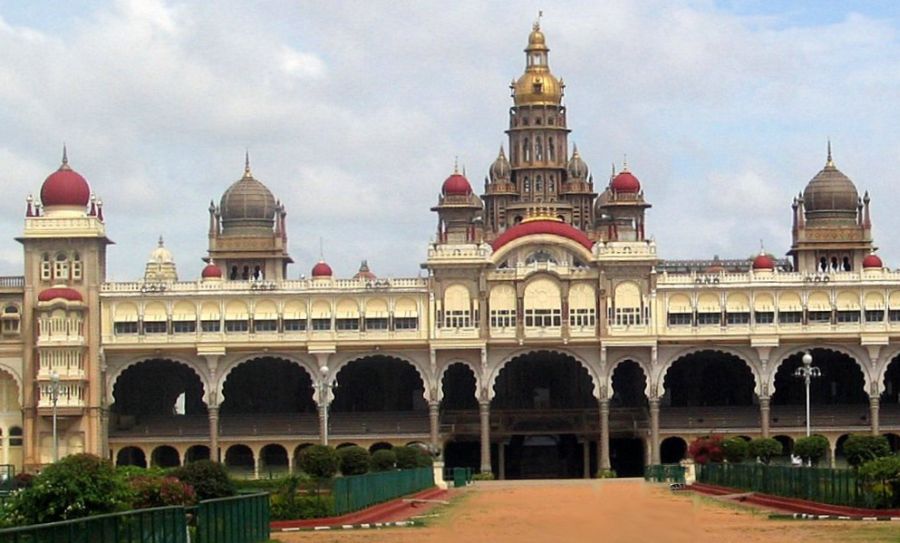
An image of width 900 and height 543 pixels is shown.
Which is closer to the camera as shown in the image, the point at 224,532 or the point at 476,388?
the point at 224,532

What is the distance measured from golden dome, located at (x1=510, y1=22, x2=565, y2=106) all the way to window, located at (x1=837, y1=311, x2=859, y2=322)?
23.1m

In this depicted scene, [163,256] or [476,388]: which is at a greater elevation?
[163,256]

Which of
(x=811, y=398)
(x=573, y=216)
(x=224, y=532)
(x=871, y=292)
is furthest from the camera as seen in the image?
(x=573, y=216)

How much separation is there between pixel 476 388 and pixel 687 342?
10934mm

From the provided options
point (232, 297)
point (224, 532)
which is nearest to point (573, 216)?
point (232, 297)

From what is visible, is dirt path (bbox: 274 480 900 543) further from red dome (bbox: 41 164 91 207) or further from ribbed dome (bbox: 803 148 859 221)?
ribbed dome (bbox: 803 148 859 221)

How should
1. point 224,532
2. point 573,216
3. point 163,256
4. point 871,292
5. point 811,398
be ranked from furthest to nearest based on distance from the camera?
1. point 163,256
2. point 573,216
3. point 811,398
4. point 871,292
5. point 224,532

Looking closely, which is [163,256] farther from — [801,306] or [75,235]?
[801,306]

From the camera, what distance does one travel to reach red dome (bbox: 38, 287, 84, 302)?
94188mm

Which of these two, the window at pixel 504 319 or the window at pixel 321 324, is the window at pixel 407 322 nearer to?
the window at pixel 321 324

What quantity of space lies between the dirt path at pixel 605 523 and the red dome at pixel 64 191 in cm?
3385

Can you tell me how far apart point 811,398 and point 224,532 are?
71.0 metres

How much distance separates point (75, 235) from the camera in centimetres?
9644

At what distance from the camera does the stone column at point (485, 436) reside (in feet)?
307
